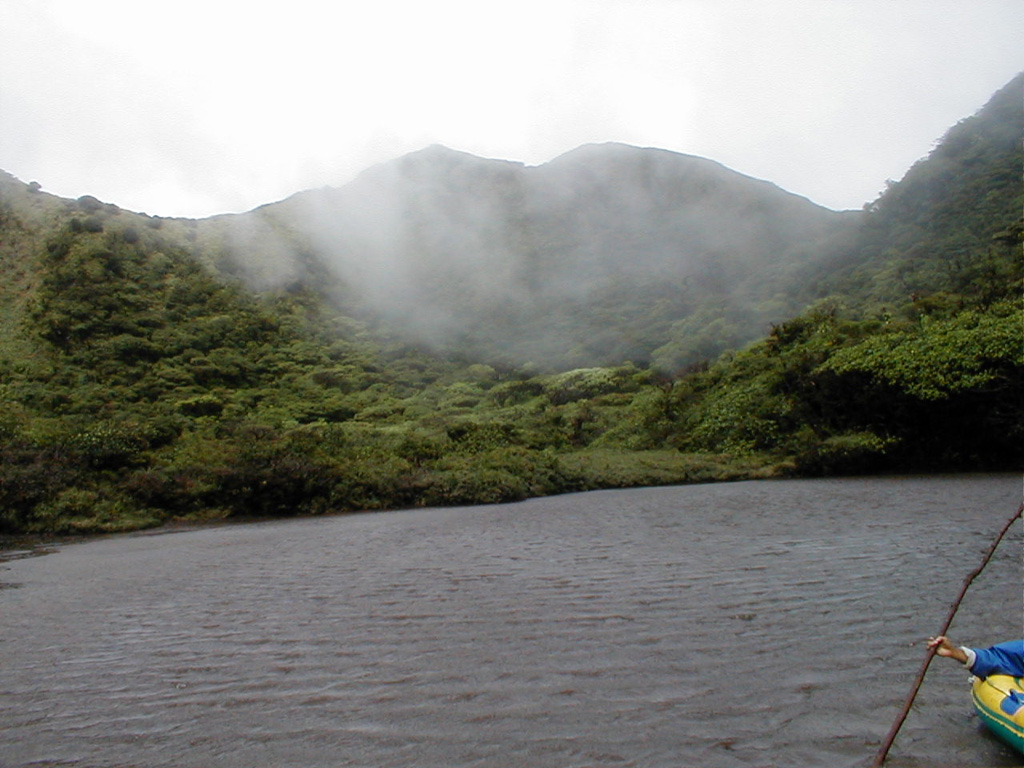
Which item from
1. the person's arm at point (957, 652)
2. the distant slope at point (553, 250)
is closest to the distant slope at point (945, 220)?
the distant slope at point (553, 250)

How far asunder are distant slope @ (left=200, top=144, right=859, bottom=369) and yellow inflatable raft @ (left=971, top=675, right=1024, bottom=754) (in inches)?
1440

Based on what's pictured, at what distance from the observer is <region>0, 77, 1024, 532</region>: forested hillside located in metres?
16.7

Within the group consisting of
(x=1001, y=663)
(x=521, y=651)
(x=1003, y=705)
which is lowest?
(x=521, y=651)

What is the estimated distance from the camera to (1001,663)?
3.34 meters

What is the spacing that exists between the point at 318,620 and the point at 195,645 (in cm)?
102

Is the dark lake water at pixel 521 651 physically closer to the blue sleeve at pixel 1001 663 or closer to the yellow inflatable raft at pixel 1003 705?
the yellow inflatable raft at pixel 1003 705

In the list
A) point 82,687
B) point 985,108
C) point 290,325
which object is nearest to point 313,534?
point 82,687

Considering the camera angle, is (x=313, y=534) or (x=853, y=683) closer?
(x=853, y=683)

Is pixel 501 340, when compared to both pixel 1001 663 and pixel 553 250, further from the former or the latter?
pixel 1001 663

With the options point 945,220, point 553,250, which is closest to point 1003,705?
point 945,220

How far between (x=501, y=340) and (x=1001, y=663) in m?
47.2

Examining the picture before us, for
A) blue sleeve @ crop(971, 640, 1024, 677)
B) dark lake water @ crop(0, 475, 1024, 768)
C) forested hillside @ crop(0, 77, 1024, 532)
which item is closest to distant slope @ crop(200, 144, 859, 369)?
forested hillside @ crop(0, 77, 1024, 532)

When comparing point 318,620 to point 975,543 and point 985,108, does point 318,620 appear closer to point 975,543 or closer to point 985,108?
point 975,543

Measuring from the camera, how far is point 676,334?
45.6 m
